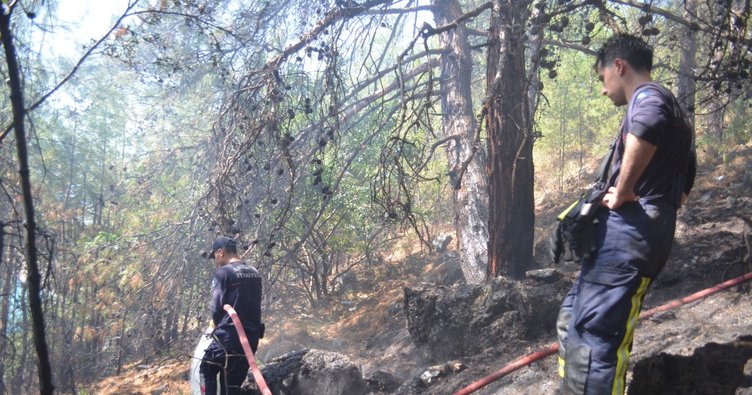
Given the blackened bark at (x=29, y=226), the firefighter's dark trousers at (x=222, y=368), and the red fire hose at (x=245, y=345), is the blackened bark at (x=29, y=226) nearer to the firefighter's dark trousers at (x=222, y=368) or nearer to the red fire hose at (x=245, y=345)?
the red fire hose at (x=245, y=345)

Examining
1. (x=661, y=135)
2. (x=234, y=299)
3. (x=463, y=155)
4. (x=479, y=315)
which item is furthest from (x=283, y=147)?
(x=463, y=155)

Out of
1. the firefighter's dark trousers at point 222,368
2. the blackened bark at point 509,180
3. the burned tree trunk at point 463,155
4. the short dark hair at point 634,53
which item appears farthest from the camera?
the burned tree trunk at point 463,155

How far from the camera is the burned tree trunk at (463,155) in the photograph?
310 inches

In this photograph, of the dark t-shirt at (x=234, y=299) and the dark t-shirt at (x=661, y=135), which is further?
the dark t-shirt at (x=234, y=299)

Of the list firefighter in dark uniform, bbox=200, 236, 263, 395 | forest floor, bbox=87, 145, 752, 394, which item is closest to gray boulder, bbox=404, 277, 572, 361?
forest floor, bbox=87, 145, 752, 394

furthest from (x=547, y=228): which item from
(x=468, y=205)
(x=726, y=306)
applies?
(x=726, y=306)

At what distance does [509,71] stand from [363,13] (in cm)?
197

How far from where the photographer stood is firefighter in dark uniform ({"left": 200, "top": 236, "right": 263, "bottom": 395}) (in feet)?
15.6

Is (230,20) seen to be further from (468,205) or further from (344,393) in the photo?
(344,393)

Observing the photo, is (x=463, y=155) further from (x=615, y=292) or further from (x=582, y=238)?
(x=615, y=292)

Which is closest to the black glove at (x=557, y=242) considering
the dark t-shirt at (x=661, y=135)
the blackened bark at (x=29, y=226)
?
the dark t-shirt at (x=661, y=135)

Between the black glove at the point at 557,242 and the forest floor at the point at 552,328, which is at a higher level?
the black glove at the point at 557,242

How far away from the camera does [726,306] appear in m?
4.47

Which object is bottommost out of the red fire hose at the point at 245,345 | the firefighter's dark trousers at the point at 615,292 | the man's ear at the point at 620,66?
the red fire hose at the point at 245,345
